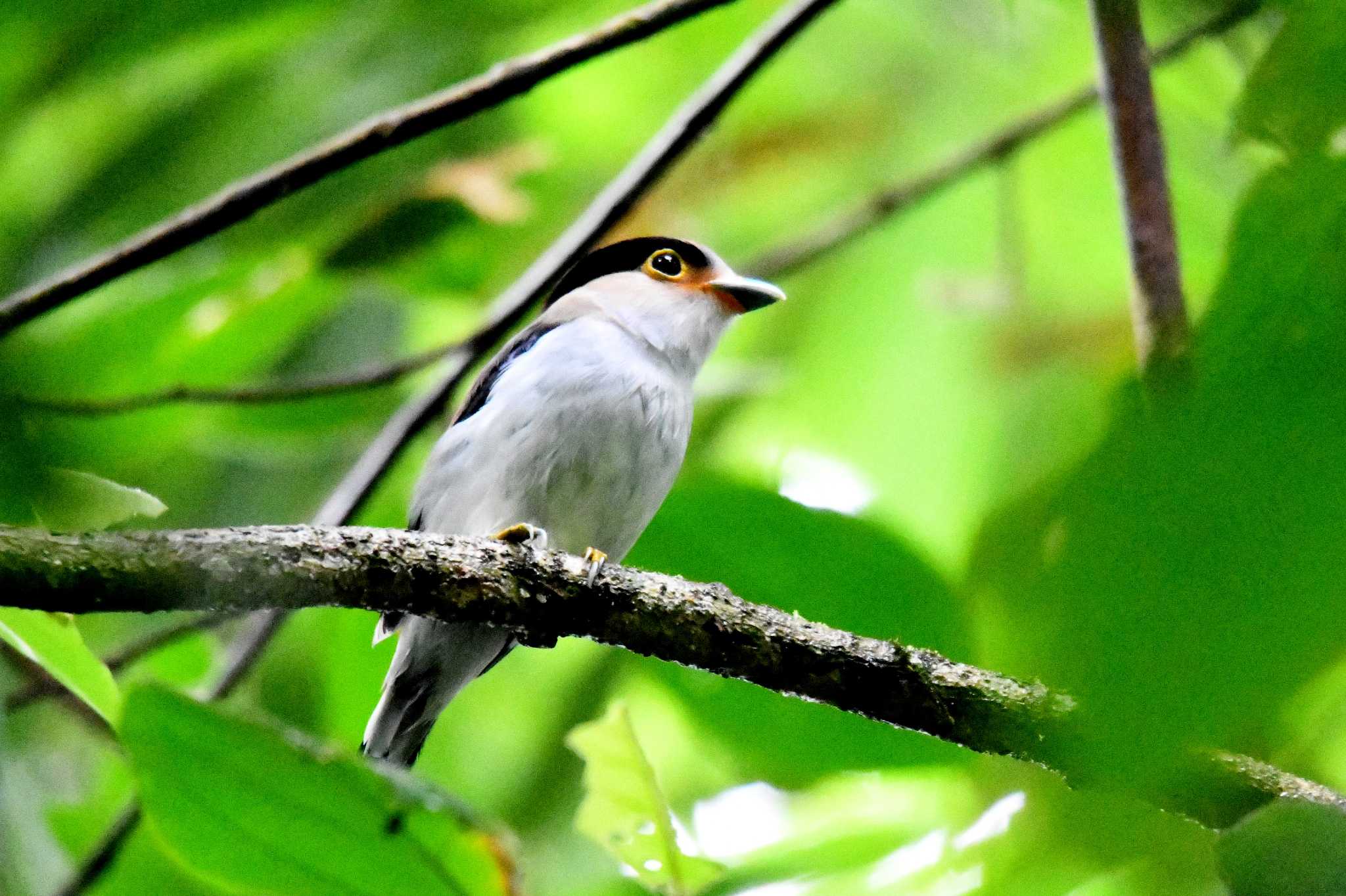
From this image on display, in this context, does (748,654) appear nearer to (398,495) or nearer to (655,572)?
(655,572)

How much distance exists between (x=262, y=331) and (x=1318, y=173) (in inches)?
120

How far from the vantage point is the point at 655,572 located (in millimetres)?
2012

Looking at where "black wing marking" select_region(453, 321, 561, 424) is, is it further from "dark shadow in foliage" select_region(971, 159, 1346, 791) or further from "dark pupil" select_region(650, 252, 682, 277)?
"dark shadow in foliage" select_region(971, 159, 1346, 791)

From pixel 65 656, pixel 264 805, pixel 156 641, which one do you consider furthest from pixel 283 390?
pixel 264 805

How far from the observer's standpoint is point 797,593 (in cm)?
191

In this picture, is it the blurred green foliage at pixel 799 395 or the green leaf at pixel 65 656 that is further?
the green leaf at pixel 65 656

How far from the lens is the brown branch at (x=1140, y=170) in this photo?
2.06 m

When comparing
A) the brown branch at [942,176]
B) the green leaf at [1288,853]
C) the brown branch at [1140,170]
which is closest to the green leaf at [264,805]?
the green leaf at [1288,853]

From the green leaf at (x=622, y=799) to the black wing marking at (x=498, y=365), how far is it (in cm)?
179

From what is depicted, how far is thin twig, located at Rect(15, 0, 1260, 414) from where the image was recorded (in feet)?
9.45

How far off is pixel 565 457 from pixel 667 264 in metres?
0.99

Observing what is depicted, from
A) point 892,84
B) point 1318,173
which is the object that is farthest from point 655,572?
point 892,84

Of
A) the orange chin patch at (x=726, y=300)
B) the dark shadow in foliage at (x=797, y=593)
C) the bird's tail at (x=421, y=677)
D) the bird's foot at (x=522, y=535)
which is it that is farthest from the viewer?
the orange chin patch at (x=726, y=300)

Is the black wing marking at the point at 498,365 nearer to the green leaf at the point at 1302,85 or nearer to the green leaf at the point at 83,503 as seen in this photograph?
the green leaf at the point at 83,503
